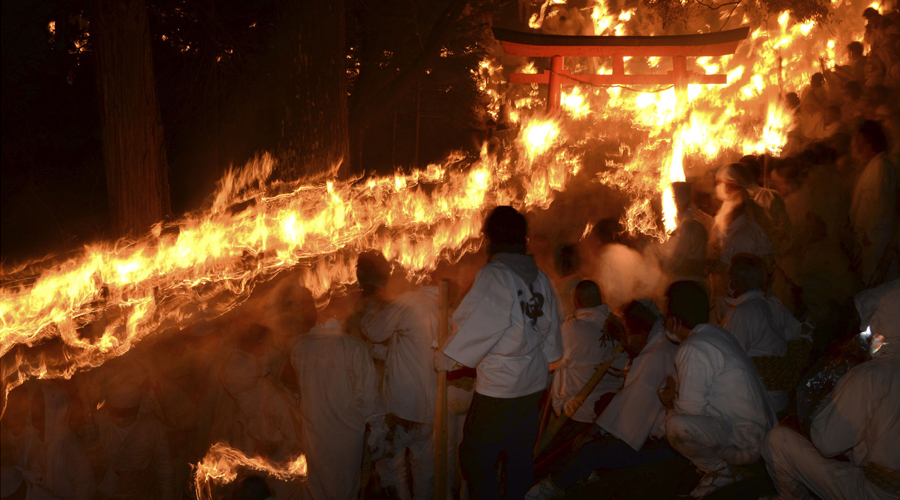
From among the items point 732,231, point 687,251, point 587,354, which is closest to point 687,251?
point 687,251

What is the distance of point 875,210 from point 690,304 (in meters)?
4.02

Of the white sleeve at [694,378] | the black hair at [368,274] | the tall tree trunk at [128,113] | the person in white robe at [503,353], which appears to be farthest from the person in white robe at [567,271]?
the tall tree trunk at [128,113]

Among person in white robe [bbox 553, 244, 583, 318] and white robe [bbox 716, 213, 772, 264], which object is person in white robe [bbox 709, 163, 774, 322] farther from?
person in white robe [bbox 553, 244, 583, 318]

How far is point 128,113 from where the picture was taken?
5.93 meters

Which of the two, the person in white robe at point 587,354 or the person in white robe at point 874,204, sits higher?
the person in white robe at point 874,204

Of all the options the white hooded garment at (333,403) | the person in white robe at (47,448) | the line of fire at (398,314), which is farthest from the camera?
the white hooded garment at (333,403)

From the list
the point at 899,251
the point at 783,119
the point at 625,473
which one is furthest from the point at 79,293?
the point at 783,119

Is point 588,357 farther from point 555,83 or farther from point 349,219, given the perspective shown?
point 555,83

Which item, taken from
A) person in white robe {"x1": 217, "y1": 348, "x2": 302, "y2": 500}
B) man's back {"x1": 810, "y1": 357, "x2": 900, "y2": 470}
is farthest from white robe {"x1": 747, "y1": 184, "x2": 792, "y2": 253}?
person in white robe {"x1": 217, "y1": 348, "x2": 302, "y2": 500}

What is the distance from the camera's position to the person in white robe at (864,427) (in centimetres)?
321

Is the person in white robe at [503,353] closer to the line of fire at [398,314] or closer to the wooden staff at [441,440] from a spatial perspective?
the line of fire at [398,314]

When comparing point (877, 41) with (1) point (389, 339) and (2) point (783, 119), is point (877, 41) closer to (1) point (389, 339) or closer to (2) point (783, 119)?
(2) point (783, 119)

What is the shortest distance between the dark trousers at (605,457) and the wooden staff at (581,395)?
1.24 feet

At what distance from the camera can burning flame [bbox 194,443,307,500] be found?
486 cm
